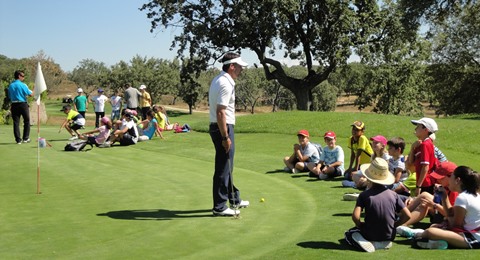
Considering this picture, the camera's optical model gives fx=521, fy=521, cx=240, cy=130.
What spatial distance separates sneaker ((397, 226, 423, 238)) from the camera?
22.2ft

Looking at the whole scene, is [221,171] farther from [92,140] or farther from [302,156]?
[92,140]

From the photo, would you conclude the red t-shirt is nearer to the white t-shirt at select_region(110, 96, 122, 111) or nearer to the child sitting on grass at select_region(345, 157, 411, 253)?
the child sitting on grass at select_region(345, 157, 411, 253)

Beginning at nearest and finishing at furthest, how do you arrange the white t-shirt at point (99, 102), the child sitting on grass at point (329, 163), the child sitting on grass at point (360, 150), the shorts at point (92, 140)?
the child sitting on grass at point (360, 150) → the child sitting on grass at point (329, 163) → the shorts at point (92, 140) → the white t-shirt at point (99, 102)

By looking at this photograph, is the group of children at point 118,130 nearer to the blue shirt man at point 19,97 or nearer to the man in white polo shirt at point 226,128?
the blue shirt man at point 19,97

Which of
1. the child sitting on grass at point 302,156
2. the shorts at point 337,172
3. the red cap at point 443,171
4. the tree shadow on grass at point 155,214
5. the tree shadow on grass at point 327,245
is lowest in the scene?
the tree shadow on grass at point 155,214

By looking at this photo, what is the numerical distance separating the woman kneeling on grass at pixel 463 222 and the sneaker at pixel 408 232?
Answer: 231 mm

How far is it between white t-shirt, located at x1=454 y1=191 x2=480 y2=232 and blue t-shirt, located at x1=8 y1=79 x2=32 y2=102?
1453 centimetres

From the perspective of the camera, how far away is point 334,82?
108m

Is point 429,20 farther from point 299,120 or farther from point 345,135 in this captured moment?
point 345,135

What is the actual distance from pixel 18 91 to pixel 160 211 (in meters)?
→ 11.2

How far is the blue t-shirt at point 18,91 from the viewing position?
17125mm

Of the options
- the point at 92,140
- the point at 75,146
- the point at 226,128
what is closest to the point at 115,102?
the point at 92,140

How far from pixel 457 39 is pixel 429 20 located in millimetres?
15133

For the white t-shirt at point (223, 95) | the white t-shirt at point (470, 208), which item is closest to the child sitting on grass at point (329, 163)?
the white t-shirt at point (223, 95)
